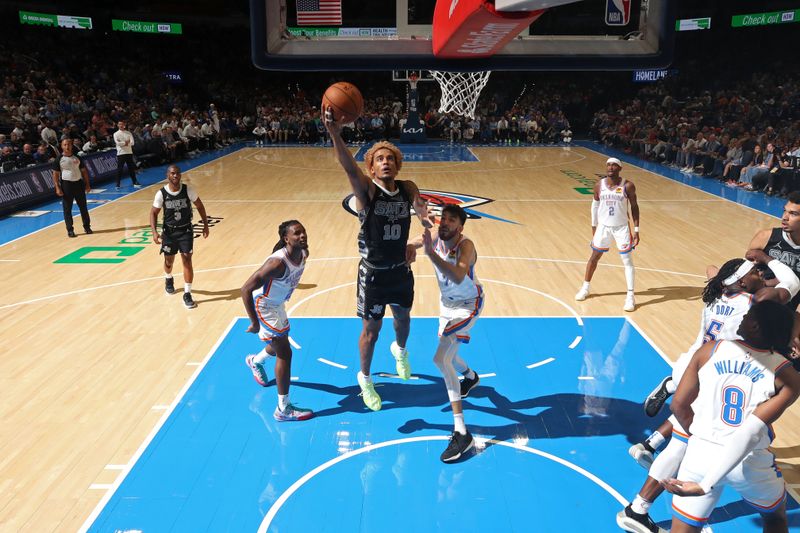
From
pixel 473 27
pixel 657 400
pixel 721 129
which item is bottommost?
pixel 657 400

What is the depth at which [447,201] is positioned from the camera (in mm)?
13719

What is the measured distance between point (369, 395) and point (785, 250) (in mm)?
3331

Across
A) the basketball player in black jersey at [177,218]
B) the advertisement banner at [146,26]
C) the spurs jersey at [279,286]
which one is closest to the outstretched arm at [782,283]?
the spurs jersey at [279,286]

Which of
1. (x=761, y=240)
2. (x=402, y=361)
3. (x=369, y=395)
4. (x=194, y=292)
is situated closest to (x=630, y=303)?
(x=761, y=240)

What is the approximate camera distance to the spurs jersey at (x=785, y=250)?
450 cm

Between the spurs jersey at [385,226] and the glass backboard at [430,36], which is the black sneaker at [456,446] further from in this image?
the glass backboard at [430,36]

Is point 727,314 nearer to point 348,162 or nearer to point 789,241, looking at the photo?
point 789,241

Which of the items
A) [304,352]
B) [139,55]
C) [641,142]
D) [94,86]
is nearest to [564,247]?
[304,352]

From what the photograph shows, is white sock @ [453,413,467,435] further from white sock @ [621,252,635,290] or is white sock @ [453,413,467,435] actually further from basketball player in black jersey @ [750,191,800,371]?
white sock @ [621,252,635,290]

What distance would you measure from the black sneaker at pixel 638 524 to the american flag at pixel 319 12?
4081 millimetres

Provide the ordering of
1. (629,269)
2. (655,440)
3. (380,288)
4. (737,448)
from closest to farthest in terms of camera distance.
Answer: (737,448) < (655,440) < (380,288) < (629,269)

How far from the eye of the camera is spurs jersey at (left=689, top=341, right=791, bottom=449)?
2.92m

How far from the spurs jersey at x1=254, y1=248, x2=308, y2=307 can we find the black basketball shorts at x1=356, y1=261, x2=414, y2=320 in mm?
498

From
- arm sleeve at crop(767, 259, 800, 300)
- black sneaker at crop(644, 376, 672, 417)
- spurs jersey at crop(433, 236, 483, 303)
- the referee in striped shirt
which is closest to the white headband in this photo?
arm sleeve at crop(767, 259, 800, 300)
